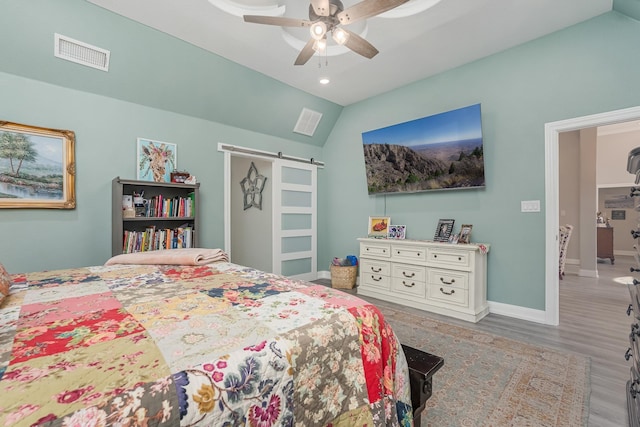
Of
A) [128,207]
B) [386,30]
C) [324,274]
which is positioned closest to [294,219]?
[324,274]

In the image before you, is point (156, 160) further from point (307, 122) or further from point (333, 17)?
point (333, 17)

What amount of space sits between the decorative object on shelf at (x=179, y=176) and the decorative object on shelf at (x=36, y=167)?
859 mm

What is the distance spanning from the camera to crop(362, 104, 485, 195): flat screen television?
326cm

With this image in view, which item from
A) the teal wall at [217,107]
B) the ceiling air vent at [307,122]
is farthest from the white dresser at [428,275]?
the ceiling air vent at [307,122]

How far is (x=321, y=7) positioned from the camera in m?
1.88

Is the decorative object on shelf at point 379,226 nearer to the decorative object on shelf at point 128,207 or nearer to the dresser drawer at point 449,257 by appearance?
the dresser drawer at point 449,257

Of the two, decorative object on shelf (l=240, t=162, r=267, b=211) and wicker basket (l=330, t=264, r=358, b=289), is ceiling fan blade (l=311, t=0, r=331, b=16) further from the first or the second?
wicker basket (l=330, t=264, r=358, b=289)

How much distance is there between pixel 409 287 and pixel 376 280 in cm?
49

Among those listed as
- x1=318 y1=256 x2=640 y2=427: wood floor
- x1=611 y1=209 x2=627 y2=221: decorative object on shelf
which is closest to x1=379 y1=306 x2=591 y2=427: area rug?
x1=318 y1=256 x2=640 y2=427: wood floor

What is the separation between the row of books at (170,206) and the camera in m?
3.07

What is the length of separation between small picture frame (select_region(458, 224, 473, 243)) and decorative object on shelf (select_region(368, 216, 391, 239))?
1028mm

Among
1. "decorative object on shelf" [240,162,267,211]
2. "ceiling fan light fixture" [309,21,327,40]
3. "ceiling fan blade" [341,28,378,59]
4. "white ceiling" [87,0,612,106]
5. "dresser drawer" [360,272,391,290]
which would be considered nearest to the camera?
"ceiling fan light fixture" [309,21,327,40]

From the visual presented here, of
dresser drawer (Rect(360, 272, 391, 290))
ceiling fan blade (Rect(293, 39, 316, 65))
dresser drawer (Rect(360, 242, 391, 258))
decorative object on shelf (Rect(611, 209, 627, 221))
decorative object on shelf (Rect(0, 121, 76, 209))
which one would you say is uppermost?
ceiling fan blade (Rect(293, 39, 316, 65))

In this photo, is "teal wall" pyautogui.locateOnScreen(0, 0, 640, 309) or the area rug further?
"teal wall" pyautogui.locateOnScreen(0, 0, 640, 309)
